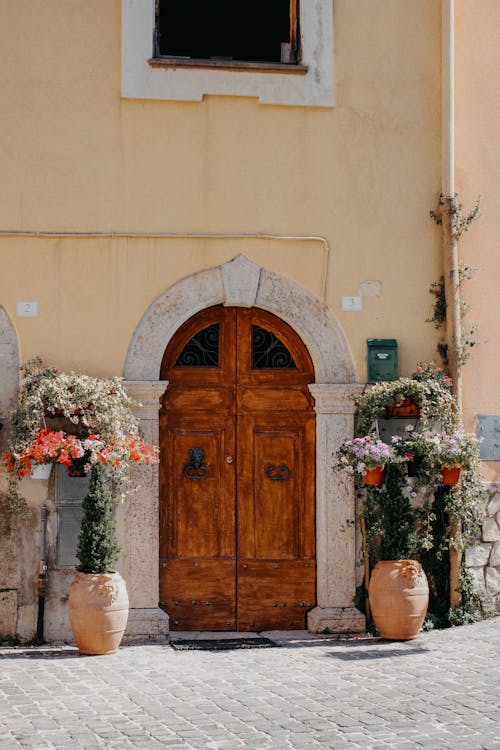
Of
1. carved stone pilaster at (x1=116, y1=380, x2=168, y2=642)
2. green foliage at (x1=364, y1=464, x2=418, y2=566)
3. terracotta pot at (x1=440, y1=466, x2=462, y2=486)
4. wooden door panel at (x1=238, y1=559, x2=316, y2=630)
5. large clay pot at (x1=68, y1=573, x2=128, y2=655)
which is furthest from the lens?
wooden door panel at (x1=238, y1=559, x2=316, y2=630)

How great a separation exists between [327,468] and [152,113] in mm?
3157

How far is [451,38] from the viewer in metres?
9.07

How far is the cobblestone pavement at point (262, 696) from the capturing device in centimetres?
566

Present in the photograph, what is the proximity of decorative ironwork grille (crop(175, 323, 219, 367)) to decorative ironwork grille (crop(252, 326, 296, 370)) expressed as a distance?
320mm

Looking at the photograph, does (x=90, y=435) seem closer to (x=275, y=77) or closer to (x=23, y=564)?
(x=23, y=564)

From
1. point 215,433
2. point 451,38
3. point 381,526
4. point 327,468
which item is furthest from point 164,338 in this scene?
point 451,38

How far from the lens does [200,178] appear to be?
346 inches

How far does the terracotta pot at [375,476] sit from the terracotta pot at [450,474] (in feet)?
1.57

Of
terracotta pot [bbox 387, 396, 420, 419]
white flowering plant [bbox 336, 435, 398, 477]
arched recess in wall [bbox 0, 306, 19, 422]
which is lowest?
white flowering plant [bbox 336, 435, 398, 477]

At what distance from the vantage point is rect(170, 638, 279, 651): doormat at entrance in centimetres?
816

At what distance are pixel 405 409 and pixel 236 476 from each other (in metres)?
1.46

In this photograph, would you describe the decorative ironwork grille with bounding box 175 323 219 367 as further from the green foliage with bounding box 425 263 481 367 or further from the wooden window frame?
the wooden window frame

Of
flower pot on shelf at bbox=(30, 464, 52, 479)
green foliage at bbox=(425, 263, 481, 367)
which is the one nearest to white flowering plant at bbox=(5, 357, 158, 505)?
flower pot on shelf at bbox=(30, 464, 52, 479)

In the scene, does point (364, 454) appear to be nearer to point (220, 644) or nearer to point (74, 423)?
point (220, 644)
